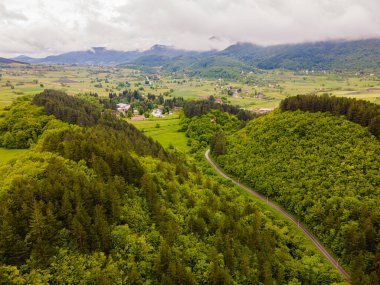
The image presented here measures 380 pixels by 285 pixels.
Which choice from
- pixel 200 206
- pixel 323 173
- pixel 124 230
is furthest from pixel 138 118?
pixel 124 230

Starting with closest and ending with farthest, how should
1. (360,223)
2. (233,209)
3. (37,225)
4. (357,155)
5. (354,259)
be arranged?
(37,225) → (354,259) → (360,223) → (233,209) → (357,155)

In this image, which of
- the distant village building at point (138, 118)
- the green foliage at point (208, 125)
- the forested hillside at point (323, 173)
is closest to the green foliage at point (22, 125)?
the forested hillside at point (323, 173)

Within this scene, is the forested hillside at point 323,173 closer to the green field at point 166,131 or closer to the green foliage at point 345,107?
the green foliage at point 345,107

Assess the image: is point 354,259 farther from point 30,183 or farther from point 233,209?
point 30,183

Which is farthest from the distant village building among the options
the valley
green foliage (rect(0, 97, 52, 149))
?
the valley

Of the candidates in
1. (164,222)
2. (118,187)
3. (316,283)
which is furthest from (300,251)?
(118,187)

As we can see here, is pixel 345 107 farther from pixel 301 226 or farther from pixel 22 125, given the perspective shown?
pixel 22 125
